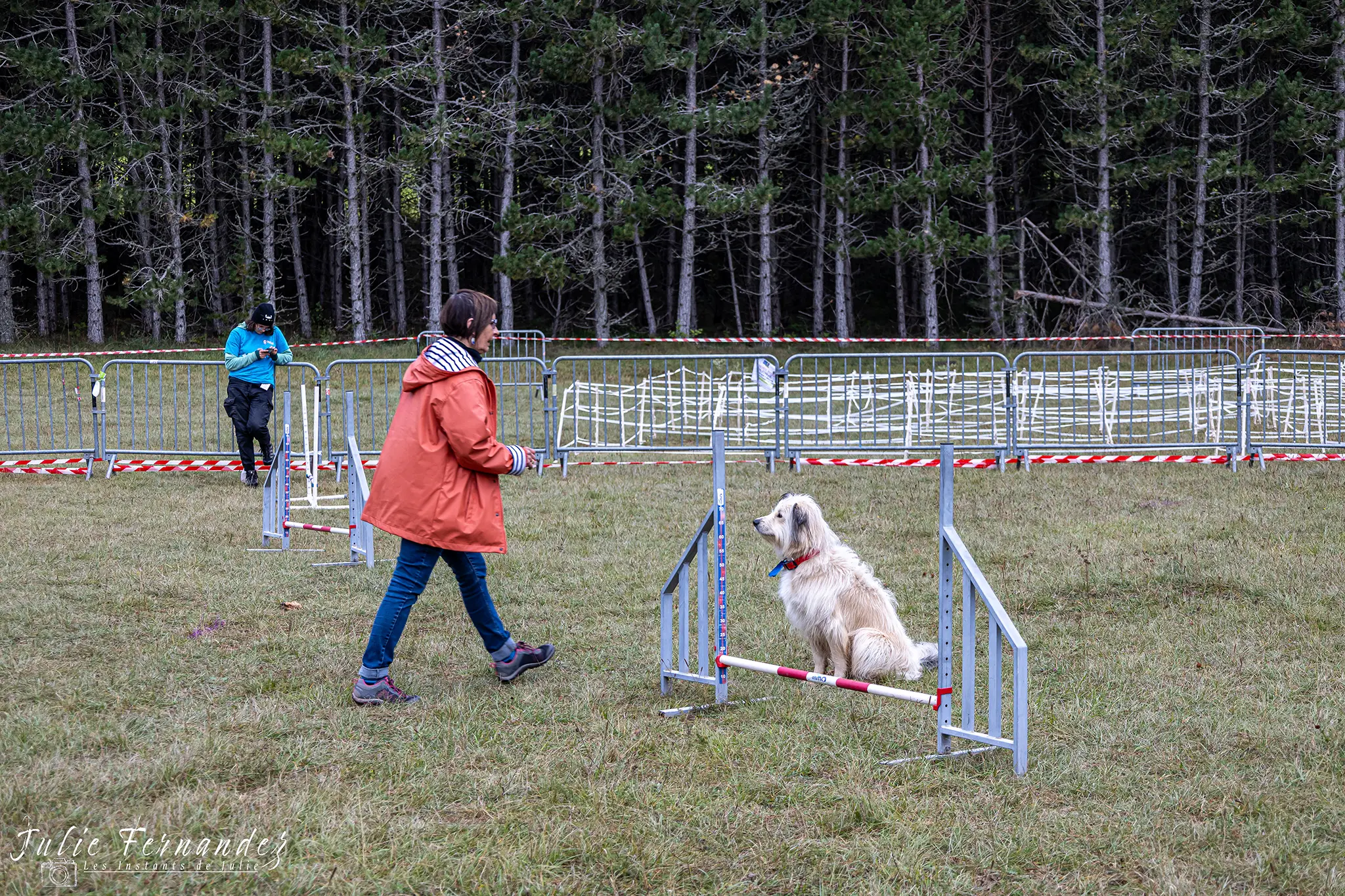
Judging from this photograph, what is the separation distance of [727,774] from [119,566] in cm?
552

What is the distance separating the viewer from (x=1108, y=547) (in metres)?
8.74

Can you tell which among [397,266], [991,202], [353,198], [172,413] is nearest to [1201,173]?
[991,202]

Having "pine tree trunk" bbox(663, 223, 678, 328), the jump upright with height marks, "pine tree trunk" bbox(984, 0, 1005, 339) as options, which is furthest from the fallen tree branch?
the jump upright with height marks

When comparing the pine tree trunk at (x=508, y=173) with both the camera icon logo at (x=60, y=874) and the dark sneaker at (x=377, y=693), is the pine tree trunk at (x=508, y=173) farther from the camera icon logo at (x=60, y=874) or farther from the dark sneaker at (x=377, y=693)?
the camera icon logo at (x=60, y=874)

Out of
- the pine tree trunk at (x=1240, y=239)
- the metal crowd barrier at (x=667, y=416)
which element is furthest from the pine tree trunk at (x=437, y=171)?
the pine tree trunk at (x=1240, y=239)

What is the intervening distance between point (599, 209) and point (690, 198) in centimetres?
221

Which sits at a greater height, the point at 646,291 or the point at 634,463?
the point at 646,291

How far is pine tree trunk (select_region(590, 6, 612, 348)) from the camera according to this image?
1146 inches

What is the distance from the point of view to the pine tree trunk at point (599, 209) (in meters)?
29.1

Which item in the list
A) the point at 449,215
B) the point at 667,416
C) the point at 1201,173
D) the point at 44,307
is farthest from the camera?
the point at 44,307

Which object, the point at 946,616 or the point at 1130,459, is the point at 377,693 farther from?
the point at 1130,459

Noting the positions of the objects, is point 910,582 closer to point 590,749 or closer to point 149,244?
point 590,749

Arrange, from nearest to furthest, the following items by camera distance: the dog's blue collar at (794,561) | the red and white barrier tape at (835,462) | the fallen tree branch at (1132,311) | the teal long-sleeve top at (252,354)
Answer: the dog's blue collar at (794,561) < the teal long-sleeve top at (252,354) < the red and white barrier tape at (835,462) < the fallen tree branch at (1132,311)

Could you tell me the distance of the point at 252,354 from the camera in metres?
11.9
